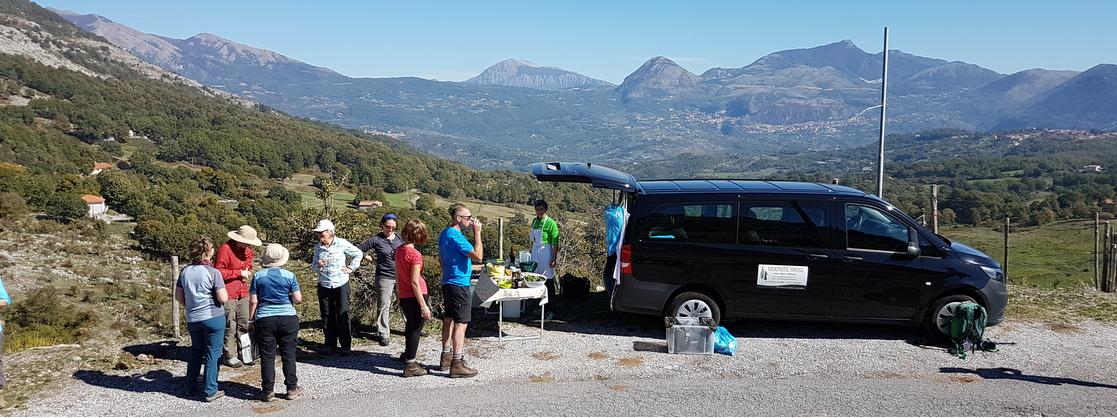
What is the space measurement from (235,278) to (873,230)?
21.8ft

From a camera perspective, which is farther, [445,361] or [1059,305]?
[1059,305]

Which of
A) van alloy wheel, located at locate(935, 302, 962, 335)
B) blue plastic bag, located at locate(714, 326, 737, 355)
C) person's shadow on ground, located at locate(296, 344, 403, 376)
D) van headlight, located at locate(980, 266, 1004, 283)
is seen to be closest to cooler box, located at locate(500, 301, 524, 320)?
person's shadow on ground, located at locate(296, 344, 403, 376)

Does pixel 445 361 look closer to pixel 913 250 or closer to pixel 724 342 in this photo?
pixel 724 342

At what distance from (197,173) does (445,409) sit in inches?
3176

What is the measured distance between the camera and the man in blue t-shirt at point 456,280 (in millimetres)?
6512

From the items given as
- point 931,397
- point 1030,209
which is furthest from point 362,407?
point 1030,209

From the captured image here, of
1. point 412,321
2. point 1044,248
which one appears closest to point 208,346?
point 412,321

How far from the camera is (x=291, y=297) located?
6.08 metres

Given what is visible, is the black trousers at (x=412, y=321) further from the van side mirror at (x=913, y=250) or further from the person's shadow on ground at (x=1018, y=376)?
the van side mirror at (x=913, y=250)

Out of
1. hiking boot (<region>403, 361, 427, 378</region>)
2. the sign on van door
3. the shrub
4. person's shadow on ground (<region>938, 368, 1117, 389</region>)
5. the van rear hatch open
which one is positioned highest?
the van rear hatch open

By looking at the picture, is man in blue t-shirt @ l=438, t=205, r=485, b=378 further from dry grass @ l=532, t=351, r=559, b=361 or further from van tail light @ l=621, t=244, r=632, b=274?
van tail light @ l=621, t=244, r=632, b=274

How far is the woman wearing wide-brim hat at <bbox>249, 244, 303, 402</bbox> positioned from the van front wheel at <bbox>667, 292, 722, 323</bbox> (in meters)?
4.02

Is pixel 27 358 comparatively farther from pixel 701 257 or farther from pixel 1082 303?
pixel 1082 303

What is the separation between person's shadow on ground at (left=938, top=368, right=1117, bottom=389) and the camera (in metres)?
6.86
